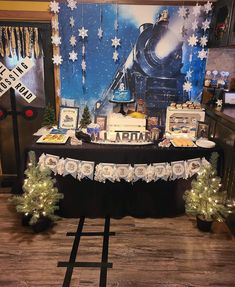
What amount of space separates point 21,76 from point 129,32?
1.52 m

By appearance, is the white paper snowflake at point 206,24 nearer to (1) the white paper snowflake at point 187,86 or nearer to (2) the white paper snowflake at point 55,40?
(1) the white paper snowflake at point 187,86

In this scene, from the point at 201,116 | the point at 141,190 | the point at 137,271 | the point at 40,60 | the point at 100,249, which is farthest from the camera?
the point at 40,60

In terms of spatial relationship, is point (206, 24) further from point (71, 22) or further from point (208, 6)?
point (71, 22)

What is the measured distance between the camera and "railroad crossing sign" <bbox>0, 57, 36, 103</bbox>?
3615 millimetres

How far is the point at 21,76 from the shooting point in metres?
3.67

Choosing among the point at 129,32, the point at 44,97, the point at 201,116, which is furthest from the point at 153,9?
the point at 44,97

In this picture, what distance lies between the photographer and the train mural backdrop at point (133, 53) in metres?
3.35

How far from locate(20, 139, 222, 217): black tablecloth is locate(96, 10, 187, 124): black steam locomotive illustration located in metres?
0.95

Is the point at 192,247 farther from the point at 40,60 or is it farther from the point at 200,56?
the point at 40,60

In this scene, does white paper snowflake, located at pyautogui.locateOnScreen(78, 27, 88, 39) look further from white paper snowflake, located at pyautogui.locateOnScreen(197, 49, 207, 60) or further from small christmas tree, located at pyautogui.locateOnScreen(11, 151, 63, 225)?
small christmas tree, located at pyautogui.locateOnScreen(11, 151, 63, 225)

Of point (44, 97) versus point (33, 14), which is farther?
point (44, 97)

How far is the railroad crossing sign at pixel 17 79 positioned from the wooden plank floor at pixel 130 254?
1.59m

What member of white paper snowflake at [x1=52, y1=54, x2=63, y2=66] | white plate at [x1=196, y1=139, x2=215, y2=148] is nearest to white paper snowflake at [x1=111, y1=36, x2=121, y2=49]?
white paper snowflake at [x1=52, y1=54, x2=63, y2=66]

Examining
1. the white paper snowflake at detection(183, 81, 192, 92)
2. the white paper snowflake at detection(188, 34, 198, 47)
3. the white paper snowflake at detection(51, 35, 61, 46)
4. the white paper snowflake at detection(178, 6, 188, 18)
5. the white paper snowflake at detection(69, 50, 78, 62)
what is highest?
the white paper snowflake at detection(178, 6, 188, 18)
